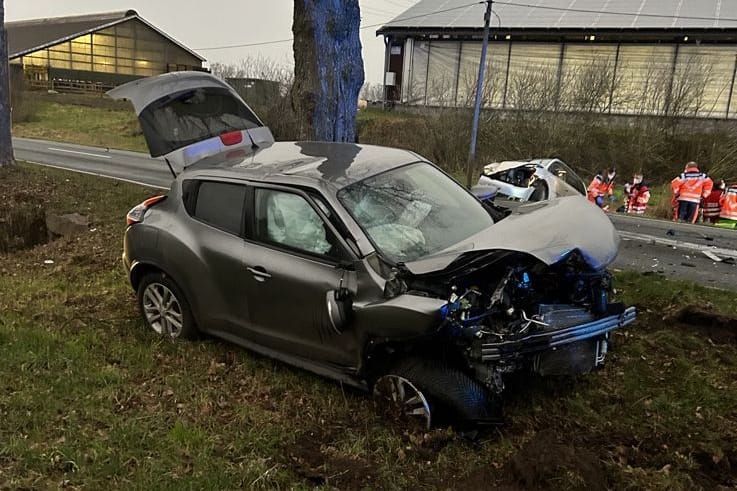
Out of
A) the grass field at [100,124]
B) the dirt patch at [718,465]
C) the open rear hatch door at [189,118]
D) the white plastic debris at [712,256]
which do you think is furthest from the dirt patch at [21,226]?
the grass field at [100,124]

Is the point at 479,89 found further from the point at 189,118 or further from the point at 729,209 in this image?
the point at 189,118

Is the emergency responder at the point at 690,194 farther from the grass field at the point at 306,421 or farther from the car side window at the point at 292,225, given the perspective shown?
the car side window at the point at 292,225

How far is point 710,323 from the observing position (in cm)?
521

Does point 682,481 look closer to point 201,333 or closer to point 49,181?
point 201,333

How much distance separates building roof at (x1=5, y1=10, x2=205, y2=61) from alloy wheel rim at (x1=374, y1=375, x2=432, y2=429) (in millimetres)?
55336

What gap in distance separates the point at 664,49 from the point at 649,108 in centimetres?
728

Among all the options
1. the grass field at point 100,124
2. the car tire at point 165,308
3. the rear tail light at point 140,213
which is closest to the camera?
the car tire at point 165,308

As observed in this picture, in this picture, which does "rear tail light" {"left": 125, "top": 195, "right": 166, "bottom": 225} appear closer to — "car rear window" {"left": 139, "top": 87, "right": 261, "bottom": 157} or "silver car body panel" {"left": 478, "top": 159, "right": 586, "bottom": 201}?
"car rear window" {"left": 139, "top": 87, "right": 261, "bottom": 157}

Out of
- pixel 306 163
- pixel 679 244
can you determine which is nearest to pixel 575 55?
pixel 679 244

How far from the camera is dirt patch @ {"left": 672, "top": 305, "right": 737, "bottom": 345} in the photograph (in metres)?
5.00

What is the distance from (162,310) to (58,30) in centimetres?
5936

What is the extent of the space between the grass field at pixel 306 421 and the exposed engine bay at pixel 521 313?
0.45 metres

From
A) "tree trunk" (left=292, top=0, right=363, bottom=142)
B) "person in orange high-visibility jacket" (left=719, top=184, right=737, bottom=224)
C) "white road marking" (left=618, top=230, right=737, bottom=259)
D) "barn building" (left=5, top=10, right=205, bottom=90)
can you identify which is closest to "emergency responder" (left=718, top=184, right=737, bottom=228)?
"person in orange high-visibility jacket" (left=719, top=184, right=737, bottom=224)

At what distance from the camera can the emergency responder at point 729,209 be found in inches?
602
